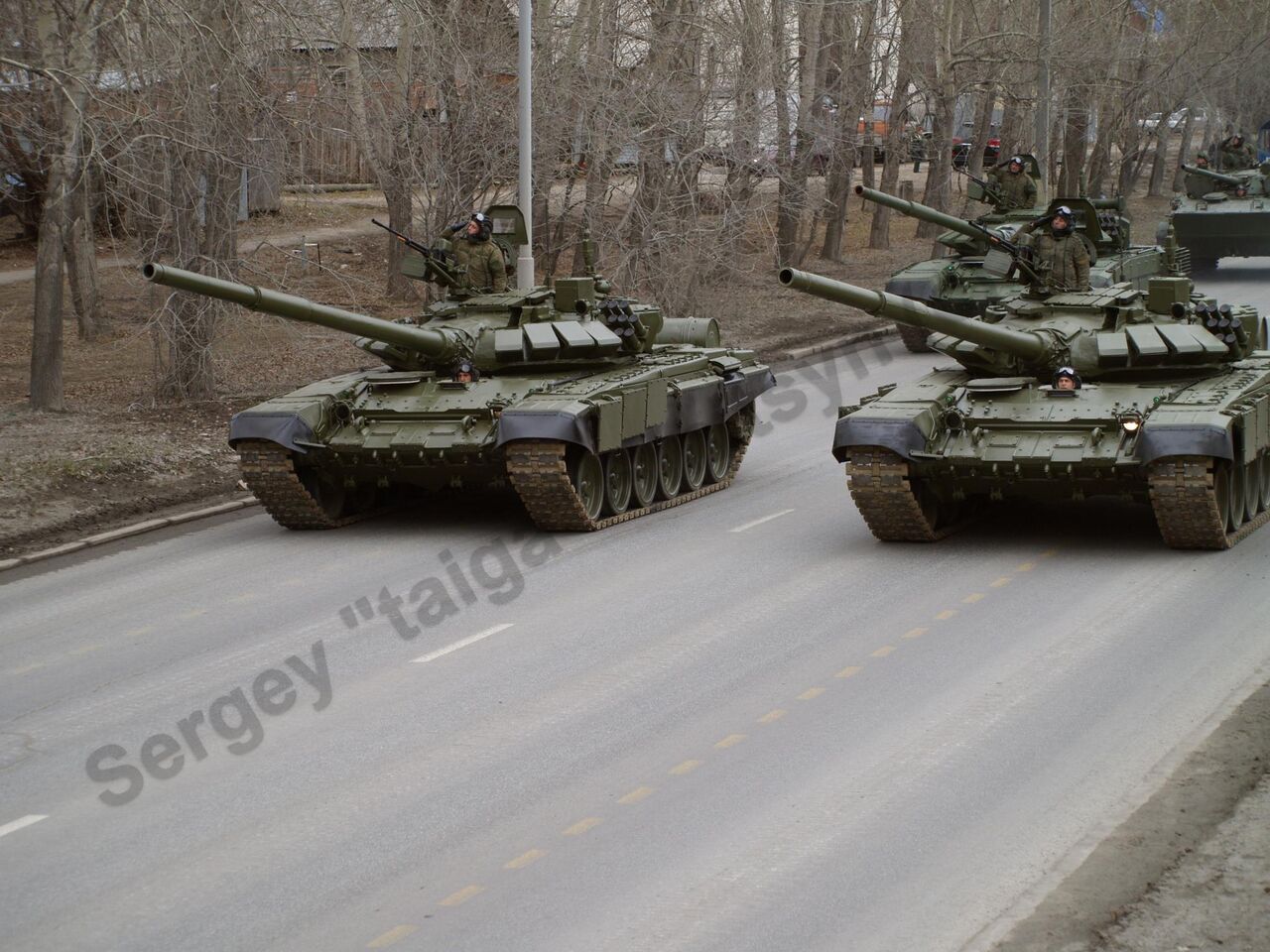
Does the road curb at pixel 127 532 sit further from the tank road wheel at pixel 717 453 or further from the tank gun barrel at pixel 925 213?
the tank gun barrel at pixel 925 213

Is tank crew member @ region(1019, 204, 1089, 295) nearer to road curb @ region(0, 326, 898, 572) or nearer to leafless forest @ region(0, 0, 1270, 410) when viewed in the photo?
road curb @ region(0, 326, 898, 572)


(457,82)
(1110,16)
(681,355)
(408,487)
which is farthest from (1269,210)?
(408,487)

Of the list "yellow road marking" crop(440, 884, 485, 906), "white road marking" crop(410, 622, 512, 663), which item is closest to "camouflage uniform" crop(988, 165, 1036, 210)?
"white road marking" crop(410, 622, 512, 663)

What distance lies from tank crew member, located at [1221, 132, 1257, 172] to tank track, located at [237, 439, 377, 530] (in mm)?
28202

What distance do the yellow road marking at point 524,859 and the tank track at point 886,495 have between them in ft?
22.2

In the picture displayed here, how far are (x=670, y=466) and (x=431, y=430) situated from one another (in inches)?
117

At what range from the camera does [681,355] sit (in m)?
18.8

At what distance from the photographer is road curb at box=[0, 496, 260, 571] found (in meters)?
15.7

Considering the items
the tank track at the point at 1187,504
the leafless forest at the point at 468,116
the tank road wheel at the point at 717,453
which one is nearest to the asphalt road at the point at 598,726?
the tank track at the point at 1187,504

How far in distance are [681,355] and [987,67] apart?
21.5 metres

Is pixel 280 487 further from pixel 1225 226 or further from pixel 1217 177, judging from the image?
pixel 1217 177

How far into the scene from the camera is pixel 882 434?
47.6 feet

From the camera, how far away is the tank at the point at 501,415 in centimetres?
1561

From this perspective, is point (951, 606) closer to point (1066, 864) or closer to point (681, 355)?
point (1066, 864)
